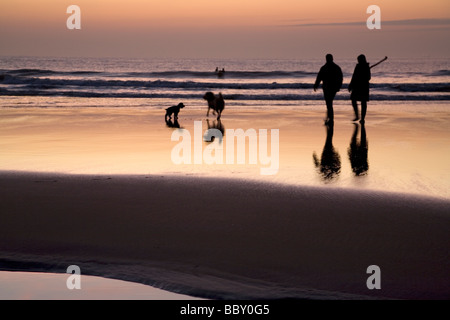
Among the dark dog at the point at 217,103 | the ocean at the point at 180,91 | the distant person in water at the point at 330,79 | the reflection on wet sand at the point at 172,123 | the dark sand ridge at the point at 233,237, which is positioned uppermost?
the ocean at the point at 180,91

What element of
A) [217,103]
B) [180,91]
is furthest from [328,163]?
[180,91]

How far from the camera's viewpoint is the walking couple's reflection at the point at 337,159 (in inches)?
329

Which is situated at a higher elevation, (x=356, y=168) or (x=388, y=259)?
(x=356, y=168)

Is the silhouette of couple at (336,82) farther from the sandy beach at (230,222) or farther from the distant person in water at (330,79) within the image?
the sandy beach at (230,222)

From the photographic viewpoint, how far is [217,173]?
8.17 meters

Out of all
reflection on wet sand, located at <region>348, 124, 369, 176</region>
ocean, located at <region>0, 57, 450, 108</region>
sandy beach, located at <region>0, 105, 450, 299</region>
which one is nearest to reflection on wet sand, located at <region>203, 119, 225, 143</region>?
sandy beach, located at <region>0, 105, 450, 299</region>

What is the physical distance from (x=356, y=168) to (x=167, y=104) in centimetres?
1466

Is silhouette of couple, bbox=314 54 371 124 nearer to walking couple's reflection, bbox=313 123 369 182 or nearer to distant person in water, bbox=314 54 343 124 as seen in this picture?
distant person in water, bbox=314 54 343 124

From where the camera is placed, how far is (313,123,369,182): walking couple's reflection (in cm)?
835

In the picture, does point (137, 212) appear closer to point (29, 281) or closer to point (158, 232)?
point (158, 232)

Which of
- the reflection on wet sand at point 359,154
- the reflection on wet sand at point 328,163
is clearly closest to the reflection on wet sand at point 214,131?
the reflection on wet sand at point 328,163

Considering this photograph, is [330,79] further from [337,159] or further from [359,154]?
[337,159]

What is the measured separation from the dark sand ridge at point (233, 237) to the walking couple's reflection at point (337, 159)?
4.19ft
